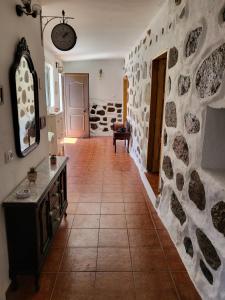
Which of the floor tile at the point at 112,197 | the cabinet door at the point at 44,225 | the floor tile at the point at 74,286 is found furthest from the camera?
the floor tile at the point at 112,197

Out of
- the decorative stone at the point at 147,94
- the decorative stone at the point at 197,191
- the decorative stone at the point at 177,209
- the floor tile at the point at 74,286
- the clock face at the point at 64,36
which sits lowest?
the floor tile at the point at 74,286

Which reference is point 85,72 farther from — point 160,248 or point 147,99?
point 160,248

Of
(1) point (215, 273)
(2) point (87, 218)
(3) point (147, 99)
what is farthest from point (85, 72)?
(1) point (215, 273)

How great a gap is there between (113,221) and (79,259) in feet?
2.34

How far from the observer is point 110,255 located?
2.17 meters

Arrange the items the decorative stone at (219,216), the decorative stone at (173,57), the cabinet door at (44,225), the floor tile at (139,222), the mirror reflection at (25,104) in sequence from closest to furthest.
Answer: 1. the decorative stone at (219,216)
2. the cabinet door at (44,225)
3. the mirror reflection at (25,104)
4. the decorative stone at (173,57)
5. the floor tile at (139,222)

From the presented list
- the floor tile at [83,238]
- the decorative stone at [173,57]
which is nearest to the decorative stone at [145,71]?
the decorative stone at [173,57]

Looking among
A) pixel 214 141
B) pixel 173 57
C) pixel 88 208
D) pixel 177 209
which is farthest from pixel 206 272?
Answer: pixel 173 57

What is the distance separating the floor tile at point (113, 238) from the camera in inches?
91.5

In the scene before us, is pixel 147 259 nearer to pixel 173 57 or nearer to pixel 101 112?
pixel 173 57

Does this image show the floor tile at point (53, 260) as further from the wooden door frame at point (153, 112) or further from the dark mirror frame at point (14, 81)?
the wooden door frame at point (153, 112)

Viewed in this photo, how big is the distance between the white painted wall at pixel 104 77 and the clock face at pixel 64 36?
15.3 feet

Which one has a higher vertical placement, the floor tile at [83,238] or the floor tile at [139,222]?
the floor tile at [139,222]

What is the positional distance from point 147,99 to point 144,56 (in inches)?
32.5
